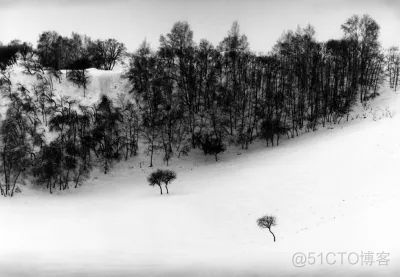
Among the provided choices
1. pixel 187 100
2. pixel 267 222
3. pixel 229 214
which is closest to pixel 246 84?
pixel 187 100

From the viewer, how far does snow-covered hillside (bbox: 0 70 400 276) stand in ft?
105

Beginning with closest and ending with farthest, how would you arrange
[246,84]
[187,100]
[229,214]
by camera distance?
[229,214] → [187,100] → [246,84]

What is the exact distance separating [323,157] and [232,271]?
25804mm

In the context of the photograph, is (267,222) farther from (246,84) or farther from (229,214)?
(246,84)

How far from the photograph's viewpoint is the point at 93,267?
32312mm

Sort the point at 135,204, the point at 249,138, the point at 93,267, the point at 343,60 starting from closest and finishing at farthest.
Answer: the point at 93,267
the point at 135,204
the point at 249,138
the point at 343,60

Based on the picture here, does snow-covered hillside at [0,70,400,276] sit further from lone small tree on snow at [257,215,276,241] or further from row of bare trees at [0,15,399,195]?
row of bare trees at [0,15,399,195]

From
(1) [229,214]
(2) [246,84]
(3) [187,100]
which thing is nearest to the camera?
(1) [229,214]

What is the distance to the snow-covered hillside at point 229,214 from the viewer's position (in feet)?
105

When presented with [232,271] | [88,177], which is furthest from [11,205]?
[232,271]

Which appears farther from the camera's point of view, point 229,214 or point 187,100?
point 187,100

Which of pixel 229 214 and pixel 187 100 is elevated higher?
pixel 187 100

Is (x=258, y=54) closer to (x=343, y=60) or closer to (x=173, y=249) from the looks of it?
(x=343, y=60)

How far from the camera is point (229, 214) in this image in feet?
145
